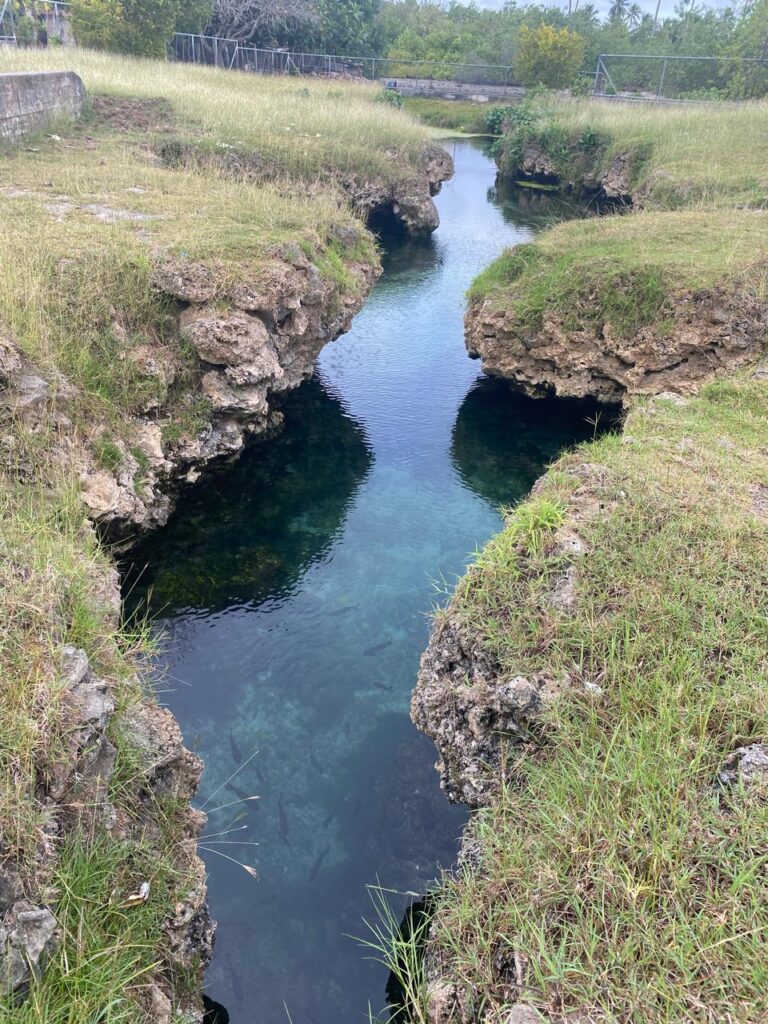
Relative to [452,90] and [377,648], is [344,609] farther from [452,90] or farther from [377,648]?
→ [452,90]

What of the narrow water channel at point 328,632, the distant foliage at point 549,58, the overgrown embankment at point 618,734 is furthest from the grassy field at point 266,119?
the distant foliage at point 549,58

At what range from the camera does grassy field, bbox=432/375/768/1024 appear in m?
2.85

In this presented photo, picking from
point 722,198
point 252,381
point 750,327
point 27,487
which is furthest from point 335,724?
point 722,198

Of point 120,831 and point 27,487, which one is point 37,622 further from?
point 27,487

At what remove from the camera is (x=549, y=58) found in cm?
4150

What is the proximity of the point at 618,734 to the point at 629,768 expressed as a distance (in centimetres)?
25

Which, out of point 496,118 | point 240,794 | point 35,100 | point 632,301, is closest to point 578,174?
point 496,118

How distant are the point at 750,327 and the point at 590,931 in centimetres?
851

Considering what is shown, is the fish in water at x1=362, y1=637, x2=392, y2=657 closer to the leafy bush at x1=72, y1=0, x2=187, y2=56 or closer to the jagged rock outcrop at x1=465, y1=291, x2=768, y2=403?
the jagged rock outcrop at x1=465, y1=291, x2=768, y2=403

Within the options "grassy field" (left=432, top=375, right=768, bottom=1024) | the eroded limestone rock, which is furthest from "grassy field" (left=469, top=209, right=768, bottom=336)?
the eroded limestone rock

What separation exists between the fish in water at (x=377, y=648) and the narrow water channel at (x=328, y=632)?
0.07ft

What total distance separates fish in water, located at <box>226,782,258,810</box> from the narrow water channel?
17mm

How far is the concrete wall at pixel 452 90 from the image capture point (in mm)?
44969

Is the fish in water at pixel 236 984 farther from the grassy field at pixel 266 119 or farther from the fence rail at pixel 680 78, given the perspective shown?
the fence rail at pixel 680 78
